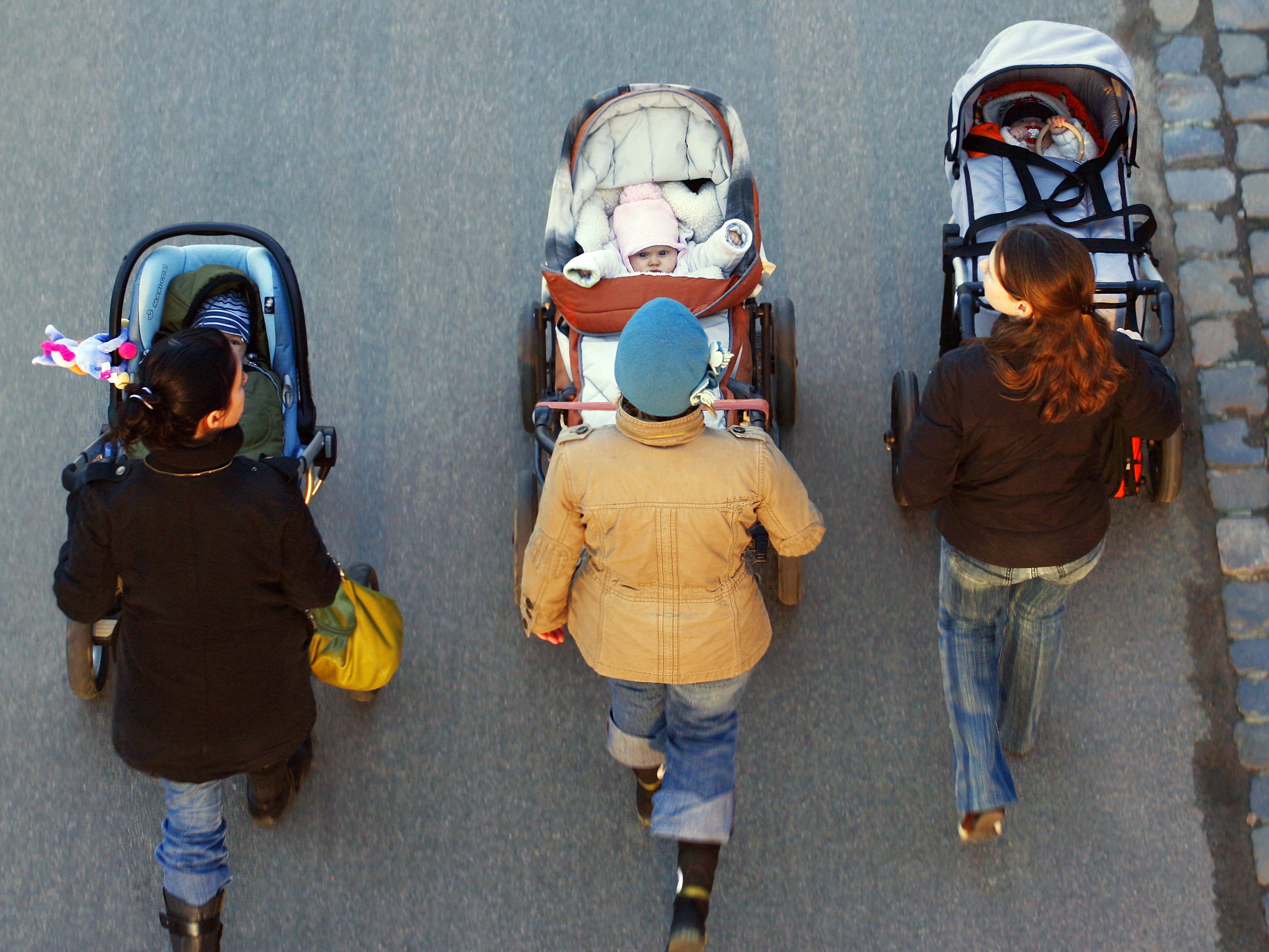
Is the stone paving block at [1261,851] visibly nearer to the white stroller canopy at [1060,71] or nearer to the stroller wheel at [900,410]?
the stroller wheel at [900,410]

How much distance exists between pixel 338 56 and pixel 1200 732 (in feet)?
13.2

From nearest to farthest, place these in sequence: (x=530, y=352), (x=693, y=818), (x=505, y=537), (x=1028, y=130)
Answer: (x=693, y=818) < (x=1028, y=130) < (x=530, y=352) < (x=505, y=537)

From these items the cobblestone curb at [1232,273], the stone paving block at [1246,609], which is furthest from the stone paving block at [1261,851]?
the stone paving block at [1246,609]

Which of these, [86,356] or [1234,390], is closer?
[86,356]

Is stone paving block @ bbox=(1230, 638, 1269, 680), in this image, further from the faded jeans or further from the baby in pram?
the faded jeans

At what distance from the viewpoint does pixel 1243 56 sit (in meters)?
4.04

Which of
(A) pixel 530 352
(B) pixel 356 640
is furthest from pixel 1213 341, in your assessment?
(B) pixel 356 640

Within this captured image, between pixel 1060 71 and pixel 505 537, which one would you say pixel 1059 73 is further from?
pixel 505 537

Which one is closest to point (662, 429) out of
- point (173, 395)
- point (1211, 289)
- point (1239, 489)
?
point (173, 395)

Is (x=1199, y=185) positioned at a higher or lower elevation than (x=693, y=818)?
higher

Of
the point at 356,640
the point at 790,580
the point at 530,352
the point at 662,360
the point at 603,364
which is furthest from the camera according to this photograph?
the point at 530,352

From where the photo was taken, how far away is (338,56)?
4.25m

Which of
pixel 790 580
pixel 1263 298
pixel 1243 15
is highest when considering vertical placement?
pixel 1243 15

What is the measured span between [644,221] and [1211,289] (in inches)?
82.5
